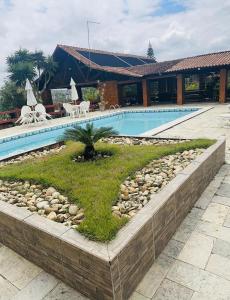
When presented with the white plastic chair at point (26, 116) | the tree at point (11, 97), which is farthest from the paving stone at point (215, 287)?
the tree at point (11, 97)

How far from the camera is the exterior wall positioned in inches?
791

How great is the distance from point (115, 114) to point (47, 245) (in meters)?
15.0

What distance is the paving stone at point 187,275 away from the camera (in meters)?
2.36

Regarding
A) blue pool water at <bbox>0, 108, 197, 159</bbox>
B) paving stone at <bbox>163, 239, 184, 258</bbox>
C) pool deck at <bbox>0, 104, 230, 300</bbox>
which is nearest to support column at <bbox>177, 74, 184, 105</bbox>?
blue pool water at <bbox>0, 108, 197, 159</bbox>

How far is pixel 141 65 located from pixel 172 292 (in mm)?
20545

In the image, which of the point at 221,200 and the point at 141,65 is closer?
the point at 221,200

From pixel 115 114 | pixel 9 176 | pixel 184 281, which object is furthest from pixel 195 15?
pixel 184 281

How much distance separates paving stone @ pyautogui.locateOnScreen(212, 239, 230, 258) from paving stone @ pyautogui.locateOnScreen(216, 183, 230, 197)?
50.0 inches

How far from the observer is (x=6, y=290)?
2.48 metres

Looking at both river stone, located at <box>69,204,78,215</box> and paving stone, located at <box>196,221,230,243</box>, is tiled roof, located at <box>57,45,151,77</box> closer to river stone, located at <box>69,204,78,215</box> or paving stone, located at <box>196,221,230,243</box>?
paving stone, located at <box>196,221,230,243</box>

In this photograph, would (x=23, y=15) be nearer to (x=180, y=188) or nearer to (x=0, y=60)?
(x=180, y=188)

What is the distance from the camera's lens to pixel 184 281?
2.40 metres

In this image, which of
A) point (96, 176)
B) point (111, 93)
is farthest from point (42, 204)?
point (111, 93)

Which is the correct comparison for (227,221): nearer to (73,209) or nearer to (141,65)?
(73,209)
